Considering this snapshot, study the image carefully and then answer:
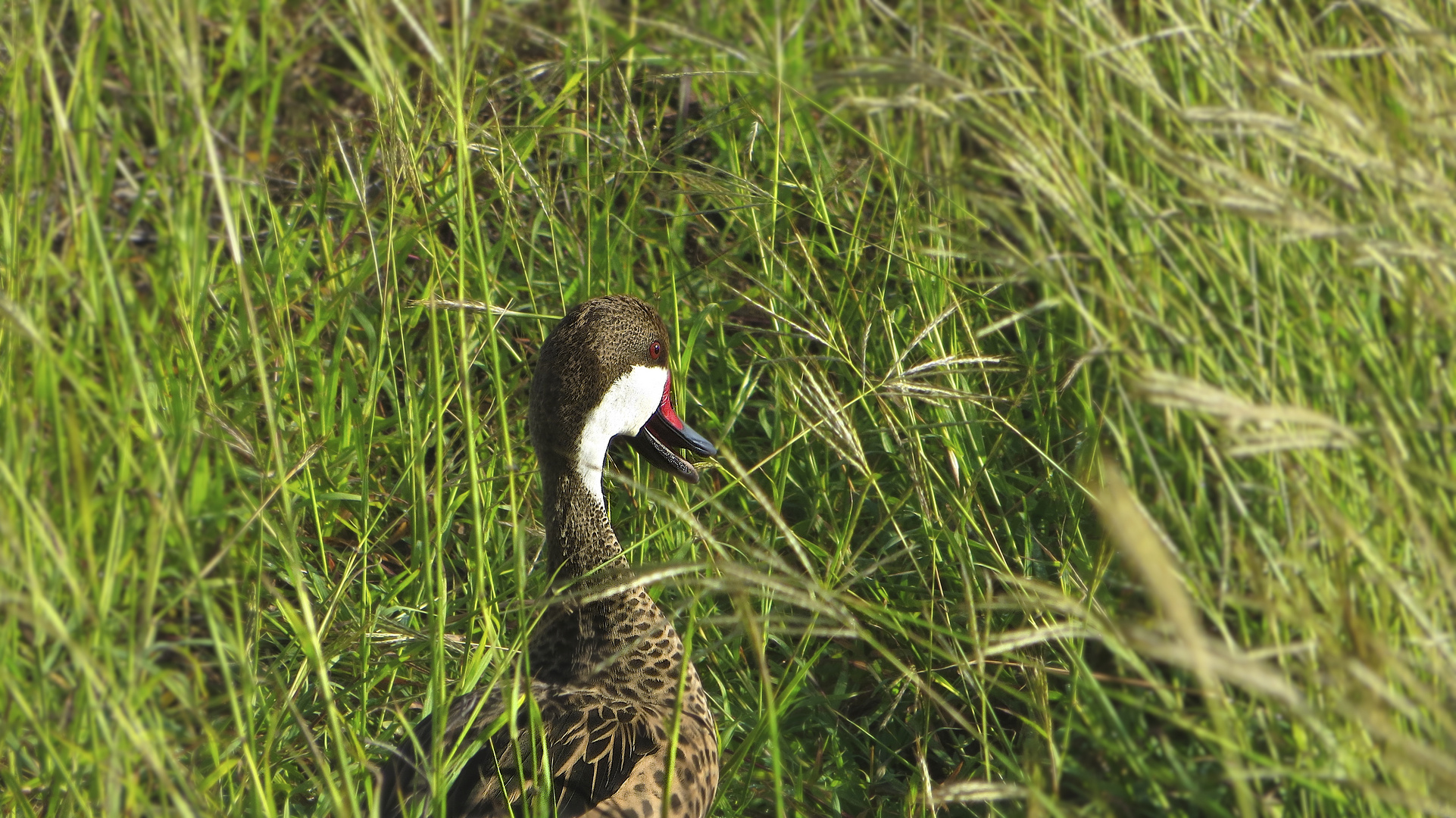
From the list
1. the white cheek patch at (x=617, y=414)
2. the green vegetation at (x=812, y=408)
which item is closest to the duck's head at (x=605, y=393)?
the white cheek patch at (x=617, y=414)

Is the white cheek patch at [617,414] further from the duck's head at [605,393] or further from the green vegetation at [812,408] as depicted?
the green vegetation at [812,408]

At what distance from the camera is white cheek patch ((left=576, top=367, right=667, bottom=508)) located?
2.46 meters

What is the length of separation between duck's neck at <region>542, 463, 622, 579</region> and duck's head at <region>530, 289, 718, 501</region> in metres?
0.01

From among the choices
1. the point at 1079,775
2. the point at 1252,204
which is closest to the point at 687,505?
the point at 1079,775

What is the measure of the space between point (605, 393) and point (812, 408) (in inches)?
15.7

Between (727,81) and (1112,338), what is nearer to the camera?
(1112,338)

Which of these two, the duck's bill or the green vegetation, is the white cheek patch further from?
the green vegetation

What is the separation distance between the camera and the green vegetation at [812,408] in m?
1.47

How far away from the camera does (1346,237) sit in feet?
4.65

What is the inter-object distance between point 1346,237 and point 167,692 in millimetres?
2539

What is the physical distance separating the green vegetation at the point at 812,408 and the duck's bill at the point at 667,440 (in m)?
0.10

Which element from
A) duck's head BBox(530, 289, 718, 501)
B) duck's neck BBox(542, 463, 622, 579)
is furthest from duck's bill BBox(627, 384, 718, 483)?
duck's neck BBox(542, 463, 622, 579)

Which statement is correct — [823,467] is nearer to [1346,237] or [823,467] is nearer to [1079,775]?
[1079,775]

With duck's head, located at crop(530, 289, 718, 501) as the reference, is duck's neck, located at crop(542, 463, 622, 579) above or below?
below
